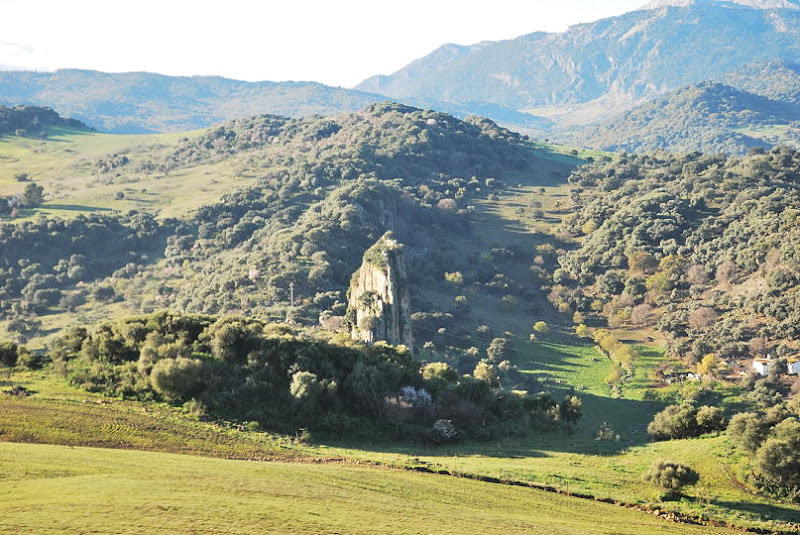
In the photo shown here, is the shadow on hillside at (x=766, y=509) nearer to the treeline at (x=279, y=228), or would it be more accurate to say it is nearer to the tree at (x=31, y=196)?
the treeline at (x=279, y=228)

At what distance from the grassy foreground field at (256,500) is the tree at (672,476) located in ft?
7.98

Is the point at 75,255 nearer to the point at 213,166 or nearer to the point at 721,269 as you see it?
the point at 213,166

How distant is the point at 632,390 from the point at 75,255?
88.2 meters

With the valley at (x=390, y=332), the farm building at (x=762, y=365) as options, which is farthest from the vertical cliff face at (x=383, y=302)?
the farm building at (x=762, y=365)

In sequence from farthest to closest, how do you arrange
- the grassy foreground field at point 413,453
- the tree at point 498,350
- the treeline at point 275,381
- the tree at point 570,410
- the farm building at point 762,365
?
the tree at point 498,350
the farm building at point 762,365
the tree at point 570,410
the treeline at point 275,381
the grassy foreground field at point 413,453

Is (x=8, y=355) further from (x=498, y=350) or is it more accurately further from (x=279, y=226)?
(x=279, y=226)

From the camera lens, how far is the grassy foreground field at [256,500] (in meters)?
17.7

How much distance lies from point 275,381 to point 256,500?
15264 mm

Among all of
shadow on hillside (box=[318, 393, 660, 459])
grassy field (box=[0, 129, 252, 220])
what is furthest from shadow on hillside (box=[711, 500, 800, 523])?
grassy field (box=[0, 129, 252, 220])

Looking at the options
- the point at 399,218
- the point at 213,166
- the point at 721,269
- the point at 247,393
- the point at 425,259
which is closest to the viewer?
the point at 247,393

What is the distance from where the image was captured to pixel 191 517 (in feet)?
59.3

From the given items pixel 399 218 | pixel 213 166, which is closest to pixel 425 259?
pixel 399 218

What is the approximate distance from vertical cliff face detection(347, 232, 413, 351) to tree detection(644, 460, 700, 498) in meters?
40.9

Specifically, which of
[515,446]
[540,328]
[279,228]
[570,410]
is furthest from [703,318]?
[279,228]
